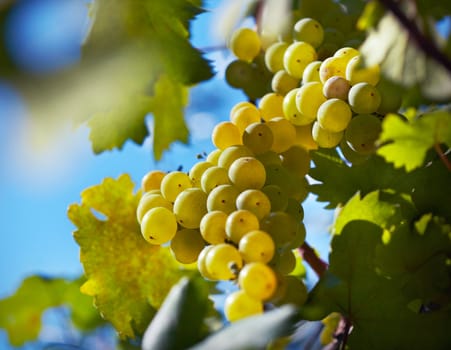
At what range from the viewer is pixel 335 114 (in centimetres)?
72

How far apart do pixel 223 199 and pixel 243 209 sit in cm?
3

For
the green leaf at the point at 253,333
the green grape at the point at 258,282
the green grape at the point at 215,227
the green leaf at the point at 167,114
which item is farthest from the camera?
the green leaf at the point at 167,114

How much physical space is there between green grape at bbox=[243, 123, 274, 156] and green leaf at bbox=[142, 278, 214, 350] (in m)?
0.25

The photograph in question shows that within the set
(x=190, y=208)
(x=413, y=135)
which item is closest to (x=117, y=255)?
(x=190, y=208)

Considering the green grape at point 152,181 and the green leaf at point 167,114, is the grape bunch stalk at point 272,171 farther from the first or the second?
the green leaf at point 167,114

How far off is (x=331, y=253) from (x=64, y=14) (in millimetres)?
379

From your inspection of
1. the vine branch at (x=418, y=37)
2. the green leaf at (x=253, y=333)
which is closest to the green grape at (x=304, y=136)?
the vine branch at (x=418, y=37)

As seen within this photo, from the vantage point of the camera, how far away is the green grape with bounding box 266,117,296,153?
79 centimetres

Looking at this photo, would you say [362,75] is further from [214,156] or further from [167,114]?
[167,114]

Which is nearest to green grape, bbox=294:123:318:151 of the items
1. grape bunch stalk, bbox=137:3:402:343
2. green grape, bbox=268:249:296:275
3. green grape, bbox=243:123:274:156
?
grape bunch stalk, bbox=137:3:402:343

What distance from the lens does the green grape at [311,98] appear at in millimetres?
755

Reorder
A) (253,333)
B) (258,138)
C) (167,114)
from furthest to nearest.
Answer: (167,114) → (258,138) → (253,333)

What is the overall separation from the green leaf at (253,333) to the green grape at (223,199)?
21 cm

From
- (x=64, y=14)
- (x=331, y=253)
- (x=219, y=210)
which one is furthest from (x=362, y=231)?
(x=64, y=14)
